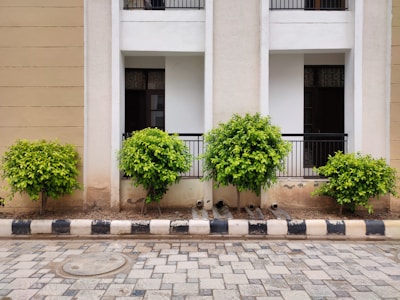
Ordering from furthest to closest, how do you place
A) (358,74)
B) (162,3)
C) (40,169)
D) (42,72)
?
1. (162,3)
2. (358,74)
3. (42,72)
4. (40,169)

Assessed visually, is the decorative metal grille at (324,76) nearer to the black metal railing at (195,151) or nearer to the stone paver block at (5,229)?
the black metal railing at (195,151)

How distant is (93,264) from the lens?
448cm

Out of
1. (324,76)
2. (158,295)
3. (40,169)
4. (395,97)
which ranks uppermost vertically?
(324,76)

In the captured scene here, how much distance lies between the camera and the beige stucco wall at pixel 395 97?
6852 mm

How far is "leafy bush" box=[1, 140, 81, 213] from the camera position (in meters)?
5.90

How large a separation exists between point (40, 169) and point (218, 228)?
12.2ft

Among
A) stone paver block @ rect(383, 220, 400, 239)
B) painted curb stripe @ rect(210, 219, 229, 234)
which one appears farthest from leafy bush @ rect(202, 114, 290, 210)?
stone paver block @ rect(383, 220, 400, 239)

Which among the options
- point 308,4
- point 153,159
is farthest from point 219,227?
point 308,4

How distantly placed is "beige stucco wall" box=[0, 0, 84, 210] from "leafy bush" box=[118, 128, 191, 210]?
144 cm

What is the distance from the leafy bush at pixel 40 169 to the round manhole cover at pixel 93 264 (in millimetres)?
1995

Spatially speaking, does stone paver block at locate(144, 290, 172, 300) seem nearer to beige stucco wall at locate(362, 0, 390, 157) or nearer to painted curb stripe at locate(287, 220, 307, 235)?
painted curb stripe at locate(287, 220, 307, 235)

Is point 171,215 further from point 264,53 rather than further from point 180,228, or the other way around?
point 264,53

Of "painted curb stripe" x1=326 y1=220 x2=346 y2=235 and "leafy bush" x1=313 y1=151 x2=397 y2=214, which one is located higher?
"leafy bush" x1=313 y1=151 x2=397 y2=214

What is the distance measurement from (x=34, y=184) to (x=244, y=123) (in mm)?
4486
